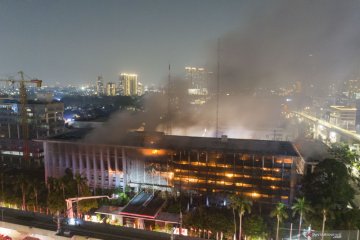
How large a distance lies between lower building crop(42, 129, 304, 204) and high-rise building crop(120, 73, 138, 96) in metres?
116

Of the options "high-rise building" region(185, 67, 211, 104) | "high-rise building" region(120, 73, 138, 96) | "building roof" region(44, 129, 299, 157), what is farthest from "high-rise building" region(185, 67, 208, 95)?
"high-rise building" region(120, 73, 138, 96)

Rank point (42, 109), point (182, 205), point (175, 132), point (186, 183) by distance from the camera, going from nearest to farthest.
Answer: point (182, 205) < point (186, 183) < point (175, 132) < point (42, 109)

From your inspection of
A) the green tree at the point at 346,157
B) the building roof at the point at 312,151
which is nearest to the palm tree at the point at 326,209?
the building roof at the point at 312,151

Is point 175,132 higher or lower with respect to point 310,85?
lower

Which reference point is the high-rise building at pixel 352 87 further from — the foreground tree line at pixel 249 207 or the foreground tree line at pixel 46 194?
the foreground tree line at pixel 46 194

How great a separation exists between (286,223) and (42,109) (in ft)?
139

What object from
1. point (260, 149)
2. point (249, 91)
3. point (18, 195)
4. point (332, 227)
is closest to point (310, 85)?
point (249, 91)

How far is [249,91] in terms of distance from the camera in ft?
158

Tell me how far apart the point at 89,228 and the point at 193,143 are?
418 inches

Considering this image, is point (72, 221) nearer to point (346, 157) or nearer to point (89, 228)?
point (89, 228)

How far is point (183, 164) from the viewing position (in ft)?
76.5

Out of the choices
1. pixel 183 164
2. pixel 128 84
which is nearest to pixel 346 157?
pixel 183 164

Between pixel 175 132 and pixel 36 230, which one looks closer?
pixel 36 230

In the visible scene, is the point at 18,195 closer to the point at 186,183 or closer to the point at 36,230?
the point at 36,230
